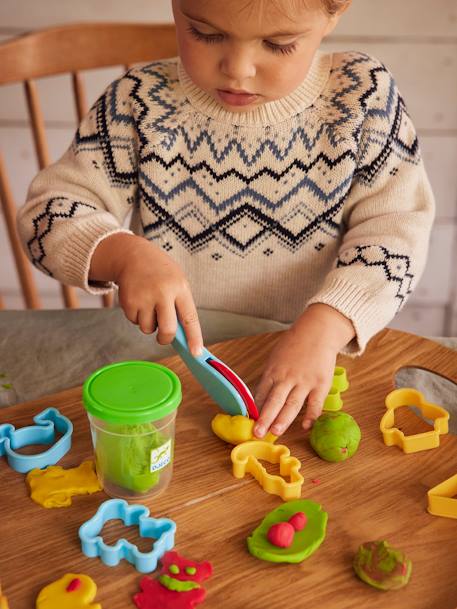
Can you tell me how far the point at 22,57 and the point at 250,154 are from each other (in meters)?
0.40

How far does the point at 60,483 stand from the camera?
2.06ft

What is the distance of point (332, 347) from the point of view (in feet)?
2.47

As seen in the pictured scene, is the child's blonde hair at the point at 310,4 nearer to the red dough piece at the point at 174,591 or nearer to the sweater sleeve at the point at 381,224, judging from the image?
the sweater sleeve at the point at 381,224

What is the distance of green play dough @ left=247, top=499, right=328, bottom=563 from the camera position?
0.56 metres

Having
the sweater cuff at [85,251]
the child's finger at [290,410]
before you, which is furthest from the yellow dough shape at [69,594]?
the sweater cuff at [85,251]

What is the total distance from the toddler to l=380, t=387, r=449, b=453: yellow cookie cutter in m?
0.07

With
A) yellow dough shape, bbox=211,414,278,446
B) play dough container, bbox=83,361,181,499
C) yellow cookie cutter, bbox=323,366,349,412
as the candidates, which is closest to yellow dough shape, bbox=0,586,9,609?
play dough container, bbox=83,361,181,499

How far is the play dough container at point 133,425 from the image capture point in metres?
0.58

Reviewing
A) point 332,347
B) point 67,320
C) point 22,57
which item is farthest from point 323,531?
point 22,57

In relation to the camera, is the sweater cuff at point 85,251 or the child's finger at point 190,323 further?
the sweater cuff at point 85,251

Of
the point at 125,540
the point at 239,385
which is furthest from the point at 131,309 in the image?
the point at 125,540

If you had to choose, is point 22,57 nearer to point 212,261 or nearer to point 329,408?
point 212,261

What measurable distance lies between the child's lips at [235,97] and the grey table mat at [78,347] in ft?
0.85

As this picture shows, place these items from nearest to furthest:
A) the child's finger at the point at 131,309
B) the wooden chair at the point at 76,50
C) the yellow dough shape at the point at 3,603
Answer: the yellow dough shape at the point at 3,603, the child's finger at the point at 131,309, the wooden chair at the point at 76,50
